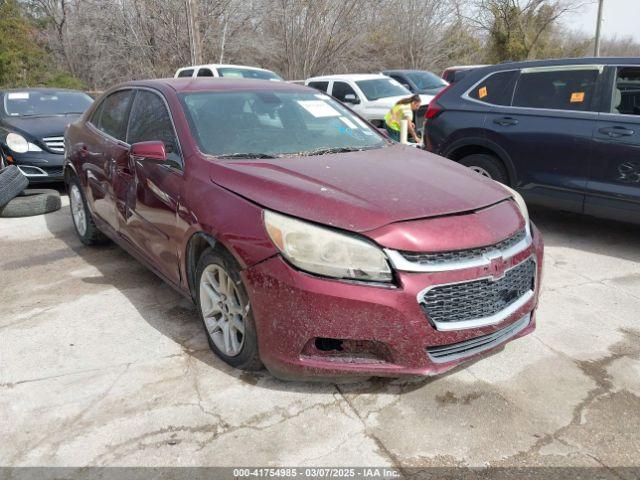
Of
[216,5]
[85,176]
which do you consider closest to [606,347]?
[85,176]

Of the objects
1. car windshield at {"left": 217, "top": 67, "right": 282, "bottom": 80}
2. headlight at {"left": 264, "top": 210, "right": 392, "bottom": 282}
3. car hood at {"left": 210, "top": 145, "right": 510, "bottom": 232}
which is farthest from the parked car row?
car windshield at {"left": 217, "top": 67, "right": 282, "bottom": 80}

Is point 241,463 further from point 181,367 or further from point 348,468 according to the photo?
point 181,367

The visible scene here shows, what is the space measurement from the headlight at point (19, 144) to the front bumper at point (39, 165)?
0.06 meters

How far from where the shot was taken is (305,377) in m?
2.63

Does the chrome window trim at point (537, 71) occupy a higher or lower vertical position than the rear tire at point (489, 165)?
higher

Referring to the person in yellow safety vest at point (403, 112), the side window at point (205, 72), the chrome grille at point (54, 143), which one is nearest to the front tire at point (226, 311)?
the chrome grille at point (54, 143)

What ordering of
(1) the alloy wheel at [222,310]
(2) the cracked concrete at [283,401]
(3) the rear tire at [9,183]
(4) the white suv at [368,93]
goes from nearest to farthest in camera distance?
1. (2) the cracked concrete at [283,401]
2. (1) the alloy wheel at [222,310]
3. (3) the rear tire at [9,183]
4. (4) the white suv at [368,93]

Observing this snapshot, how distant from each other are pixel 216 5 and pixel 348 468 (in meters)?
24.6

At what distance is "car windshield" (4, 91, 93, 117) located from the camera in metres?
8.23

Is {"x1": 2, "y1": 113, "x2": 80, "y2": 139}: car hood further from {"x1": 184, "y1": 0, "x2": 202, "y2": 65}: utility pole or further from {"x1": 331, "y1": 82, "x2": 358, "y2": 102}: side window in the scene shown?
{"x1": 184, "y1": 0, "x2": 202, "y2": 65}: utility pole

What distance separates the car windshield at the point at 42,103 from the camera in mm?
8234

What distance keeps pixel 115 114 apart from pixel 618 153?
14.1 ft

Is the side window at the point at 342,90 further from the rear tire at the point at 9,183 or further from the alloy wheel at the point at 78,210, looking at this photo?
the alloy wheel at the point at 78,210

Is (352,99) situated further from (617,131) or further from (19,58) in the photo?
(19,58)
